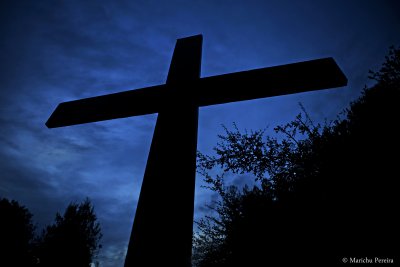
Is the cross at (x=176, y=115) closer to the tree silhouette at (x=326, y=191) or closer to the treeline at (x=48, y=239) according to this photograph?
the tree silhouette at (x=326, y=191)

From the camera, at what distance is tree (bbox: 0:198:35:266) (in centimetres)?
1521

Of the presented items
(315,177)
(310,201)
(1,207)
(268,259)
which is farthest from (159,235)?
(1,207)

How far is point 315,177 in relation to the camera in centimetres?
801

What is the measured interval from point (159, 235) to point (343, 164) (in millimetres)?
7969

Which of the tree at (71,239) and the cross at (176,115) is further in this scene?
the tree at (71,239)

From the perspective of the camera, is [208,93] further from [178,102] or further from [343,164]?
[343,164]

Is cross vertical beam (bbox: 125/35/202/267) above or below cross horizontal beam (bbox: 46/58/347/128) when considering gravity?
below

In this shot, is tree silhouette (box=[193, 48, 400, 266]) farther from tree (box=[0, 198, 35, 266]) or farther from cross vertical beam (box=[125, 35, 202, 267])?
tree (box=[0, 198, 35, 266])

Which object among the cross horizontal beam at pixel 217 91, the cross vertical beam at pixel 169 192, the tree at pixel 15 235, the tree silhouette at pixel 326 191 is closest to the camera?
the cross vertical beam at pixel 169 192

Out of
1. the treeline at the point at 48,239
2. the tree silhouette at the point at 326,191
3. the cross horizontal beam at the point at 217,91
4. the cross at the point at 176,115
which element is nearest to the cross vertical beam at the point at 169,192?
the cross at the point at 176,115

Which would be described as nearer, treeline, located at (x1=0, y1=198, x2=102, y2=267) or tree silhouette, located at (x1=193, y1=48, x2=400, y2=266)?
tree silhouette, located at (x1=193, y1=48, x2=400, y2=266)

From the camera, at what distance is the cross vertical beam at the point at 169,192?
42.4 inches

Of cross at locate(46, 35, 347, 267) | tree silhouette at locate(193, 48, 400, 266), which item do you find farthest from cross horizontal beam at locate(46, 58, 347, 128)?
tree silhouette at locate(193, 48, 400, 266)

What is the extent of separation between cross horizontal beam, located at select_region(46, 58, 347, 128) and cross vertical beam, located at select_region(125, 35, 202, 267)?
110 mm
